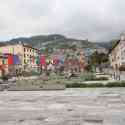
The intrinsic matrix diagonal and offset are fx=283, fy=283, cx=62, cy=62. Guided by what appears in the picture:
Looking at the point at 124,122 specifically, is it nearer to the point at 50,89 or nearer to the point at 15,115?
the point at 15,115

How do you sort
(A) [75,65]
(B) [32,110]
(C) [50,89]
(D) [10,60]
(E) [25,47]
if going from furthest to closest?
(E) [25,47]
(A) [75,65]
(D) [10,60]
(C) [50,89]
(B) [32,110]

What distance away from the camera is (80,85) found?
33.6m

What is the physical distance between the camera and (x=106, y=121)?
13188mm

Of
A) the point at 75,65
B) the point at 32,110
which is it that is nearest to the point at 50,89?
the point at 32,110

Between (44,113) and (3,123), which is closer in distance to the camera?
(3,123)

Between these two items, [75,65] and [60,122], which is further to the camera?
[75,65]

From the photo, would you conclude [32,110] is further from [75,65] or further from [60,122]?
[75,65]

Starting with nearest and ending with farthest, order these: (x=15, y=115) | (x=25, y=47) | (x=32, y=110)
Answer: (x=15, y=115), (x=32, y=110), (x=25, y=47)

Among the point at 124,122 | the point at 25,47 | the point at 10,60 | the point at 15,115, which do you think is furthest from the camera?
the point at 25,47

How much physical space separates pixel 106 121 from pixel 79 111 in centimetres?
313

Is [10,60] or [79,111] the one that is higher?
[10,60]

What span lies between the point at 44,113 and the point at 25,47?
356 feet

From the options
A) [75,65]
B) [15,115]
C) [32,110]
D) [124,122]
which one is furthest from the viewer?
[75,65]

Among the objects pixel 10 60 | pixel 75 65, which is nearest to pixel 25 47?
pixel 75 65
